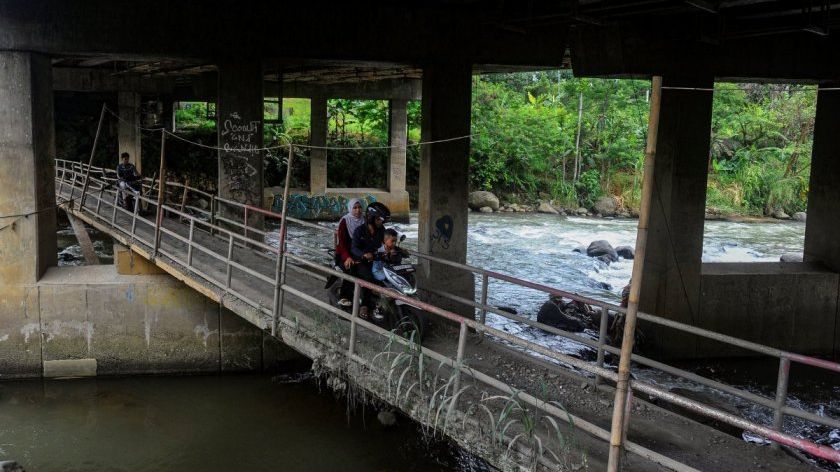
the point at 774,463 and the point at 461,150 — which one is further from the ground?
the point at 461,150

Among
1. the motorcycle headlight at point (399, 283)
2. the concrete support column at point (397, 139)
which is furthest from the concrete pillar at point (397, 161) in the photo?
the motorcycle headlight at point (399, 283)

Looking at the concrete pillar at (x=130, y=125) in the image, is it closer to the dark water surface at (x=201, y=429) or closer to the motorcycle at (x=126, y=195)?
the motorcycle at (x=126, y=195)

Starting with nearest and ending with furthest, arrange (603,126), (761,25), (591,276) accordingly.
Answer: (761,25), (591,276), (603,126)

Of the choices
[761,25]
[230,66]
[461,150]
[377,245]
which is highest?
[761,25]

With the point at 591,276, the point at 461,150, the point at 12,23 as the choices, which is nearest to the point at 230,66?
the point at 12,23

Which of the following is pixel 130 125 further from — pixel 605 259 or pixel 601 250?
pixel 605 259

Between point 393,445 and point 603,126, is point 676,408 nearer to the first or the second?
point 393,445

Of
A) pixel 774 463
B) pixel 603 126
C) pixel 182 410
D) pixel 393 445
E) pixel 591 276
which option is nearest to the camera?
pixel 774 463

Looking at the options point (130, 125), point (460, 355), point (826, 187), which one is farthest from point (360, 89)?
point (460, 355)

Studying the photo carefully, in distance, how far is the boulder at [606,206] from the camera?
1339 inches

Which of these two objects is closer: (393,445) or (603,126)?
(393,445)

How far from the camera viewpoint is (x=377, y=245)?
9.03 m

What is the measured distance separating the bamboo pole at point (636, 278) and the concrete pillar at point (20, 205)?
9828 millimetres

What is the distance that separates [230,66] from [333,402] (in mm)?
5727
